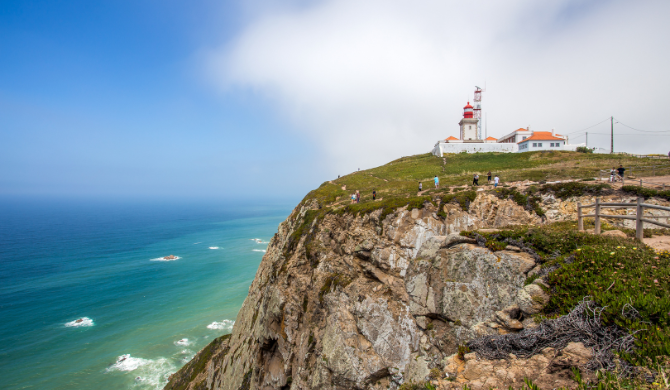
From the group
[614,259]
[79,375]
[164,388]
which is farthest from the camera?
[79,375]

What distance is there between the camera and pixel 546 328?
20.9 ft

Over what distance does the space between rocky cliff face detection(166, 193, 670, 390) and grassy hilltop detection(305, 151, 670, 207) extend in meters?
7.76

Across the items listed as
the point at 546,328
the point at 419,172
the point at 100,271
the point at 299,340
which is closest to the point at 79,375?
the point at 299,340

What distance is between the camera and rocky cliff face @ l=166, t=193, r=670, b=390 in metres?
11.6

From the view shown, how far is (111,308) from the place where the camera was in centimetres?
5206

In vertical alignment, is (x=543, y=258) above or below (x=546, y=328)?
above

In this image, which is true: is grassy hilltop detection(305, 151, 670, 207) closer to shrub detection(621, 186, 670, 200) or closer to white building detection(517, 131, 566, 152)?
white building detection(517, 131, 566, 152)

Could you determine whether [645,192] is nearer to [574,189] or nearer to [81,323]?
[574,189]

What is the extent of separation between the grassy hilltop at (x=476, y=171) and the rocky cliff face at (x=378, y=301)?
7.76 m

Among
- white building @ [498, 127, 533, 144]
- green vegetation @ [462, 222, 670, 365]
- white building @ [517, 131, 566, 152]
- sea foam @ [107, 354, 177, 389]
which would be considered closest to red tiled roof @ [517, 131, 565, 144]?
white building @ [517, 131, 566, 152]

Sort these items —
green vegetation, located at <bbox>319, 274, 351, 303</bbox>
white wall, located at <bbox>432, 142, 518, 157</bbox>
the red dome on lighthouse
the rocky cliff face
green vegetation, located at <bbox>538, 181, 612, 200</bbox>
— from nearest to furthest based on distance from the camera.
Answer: the rocky cliff face < green vegetation, located at <bbox>319, 274, 351, 303</bbox> < green vegetation, located at <bbox>538, 181, 612, 200</bbox> < white wall, located at <bbox>432, 142, 518, 157</bbox> < the red dome on lighthouse

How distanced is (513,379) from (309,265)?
1938 cm

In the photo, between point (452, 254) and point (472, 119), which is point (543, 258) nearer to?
point (452, 254)

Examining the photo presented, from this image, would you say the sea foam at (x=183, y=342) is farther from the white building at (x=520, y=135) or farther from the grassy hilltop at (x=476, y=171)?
the white building at (x=520, y=135)
